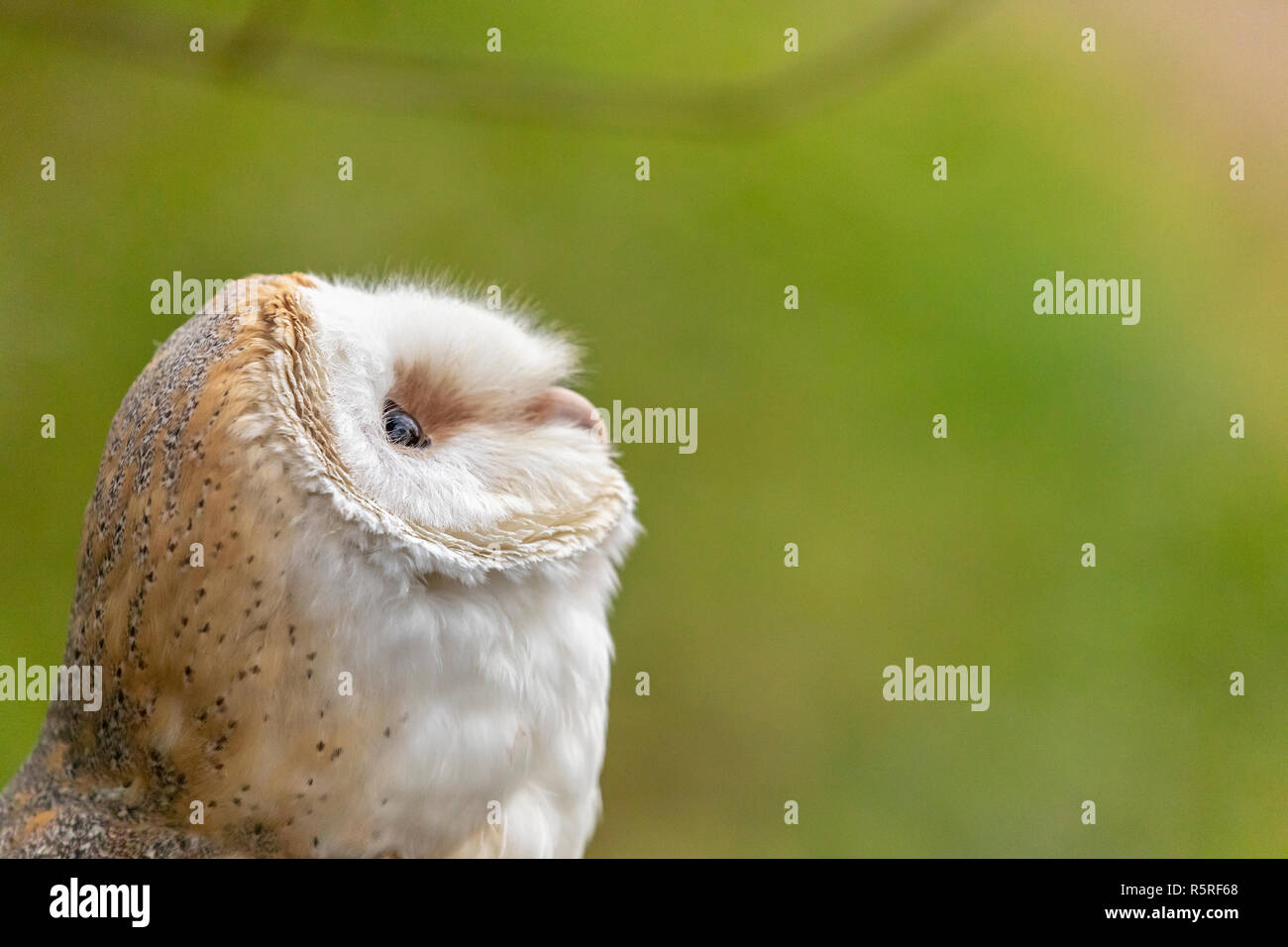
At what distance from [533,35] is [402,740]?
2.68 m

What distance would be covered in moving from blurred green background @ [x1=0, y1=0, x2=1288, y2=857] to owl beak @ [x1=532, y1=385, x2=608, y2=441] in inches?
67.3

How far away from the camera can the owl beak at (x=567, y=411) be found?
1344 millimetres

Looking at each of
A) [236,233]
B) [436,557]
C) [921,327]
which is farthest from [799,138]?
[436,557]

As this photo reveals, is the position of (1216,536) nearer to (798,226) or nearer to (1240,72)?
(1240,72)

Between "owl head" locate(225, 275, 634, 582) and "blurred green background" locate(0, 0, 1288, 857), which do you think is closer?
"owl head" locate(225, 275, 634, 582)

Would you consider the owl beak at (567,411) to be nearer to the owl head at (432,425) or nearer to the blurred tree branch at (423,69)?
the owl head at (432,425)

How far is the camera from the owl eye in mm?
1191

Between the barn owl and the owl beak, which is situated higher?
the owl beak

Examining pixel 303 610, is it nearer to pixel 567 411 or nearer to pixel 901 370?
pixel 567 411

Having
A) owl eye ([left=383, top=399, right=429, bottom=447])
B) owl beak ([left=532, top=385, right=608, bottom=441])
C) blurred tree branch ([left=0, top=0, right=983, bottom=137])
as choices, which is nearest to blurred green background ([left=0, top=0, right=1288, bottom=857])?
blurred tree branch ([left=0, top=0, right=983, bottom=137])

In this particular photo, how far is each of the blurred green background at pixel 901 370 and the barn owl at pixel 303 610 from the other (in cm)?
191

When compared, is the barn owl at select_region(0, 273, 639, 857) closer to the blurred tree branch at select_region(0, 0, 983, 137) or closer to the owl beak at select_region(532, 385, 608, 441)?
the owl beak at select_region(532, 385, 608, 441)

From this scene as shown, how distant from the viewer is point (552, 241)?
10.8 feet

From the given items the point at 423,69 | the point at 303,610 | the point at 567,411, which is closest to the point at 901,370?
the point at 423,69
